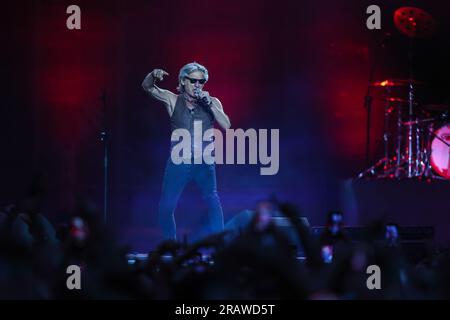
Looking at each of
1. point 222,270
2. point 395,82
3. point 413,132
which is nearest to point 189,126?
point 395,82

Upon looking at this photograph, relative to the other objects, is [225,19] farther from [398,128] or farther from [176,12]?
[398,128]

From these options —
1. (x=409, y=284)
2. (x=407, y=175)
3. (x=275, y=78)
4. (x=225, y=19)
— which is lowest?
(x=407, y=175)

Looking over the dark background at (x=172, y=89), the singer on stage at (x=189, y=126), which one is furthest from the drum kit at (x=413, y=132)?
the singer on stage at (x=189, y=126)

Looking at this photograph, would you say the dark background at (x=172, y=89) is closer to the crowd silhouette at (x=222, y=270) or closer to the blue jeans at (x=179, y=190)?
the blue jeans at (x=179, y=190)

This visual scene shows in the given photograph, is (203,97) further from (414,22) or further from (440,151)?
(440,151)

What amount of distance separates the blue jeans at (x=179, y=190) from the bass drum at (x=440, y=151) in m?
3.13

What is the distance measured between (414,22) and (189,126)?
10.6 ft

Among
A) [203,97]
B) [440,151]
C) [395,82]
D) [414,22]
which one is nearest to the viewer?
[203,97]

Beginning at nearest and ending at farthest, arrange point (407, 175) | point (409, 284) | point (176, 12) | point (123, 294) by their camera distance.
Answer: point (123, 294), point (409, 284), point (407, 175), point (176, 12)

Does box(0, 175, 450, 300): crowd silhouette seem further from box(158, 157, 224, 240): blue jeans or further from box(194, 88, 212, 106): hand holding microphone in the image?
box(194, 88, 212, 106): hand holding microphone

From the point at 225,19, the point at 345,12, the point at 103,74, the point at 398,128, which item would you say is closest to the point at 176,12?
the point at 225,19

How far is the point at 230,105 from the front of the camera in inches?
416

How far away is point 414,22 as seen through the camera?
9.57m
